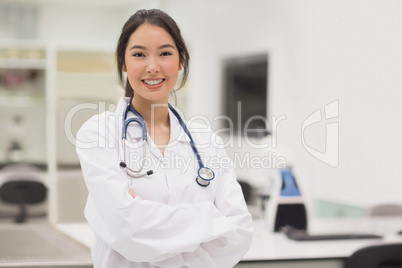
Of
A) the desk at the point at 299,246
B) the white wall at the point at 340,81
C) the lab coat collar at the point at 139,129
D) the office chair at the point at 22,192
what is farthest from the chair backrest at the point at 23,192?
the lab coat collar at the point at 139,129

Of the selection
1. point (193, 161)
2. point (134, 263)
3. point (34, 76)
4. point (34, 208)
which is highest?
point (34, 76)

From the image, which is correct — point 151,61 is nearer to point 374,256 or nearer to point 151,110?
point 151,110

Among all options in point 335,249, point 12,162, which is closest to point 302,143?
point 335,249

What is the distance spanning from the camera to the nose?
1.33m

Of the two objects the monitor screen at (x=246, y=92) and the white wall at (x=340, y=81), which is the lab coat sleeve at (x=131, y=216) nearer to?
the white wall at (x=340, y=81)

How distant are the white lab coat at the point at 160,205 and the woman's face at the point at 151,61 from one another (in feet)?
0.40

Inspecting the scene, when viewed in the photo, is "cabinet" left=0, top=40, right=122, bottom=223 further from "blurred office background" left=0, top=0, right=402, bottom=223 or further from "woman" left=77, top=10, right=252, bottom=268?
"woman" left=77, top=10, right=252, bottom=268

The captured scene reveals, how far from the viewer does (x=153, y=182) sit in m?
1.36

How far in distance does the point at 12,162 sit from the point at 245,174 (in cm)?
234

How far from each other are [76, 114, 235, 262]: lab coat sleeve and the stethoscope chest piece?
64mm

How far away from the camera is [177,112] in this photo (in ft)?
5.05

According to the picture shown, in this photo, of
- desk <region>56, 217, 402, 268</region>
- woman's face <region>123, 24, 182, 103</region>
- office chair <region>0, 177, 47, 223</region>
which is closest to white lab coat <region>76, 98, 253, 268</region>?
woman's face <region>123, 24, 182, 103</region>

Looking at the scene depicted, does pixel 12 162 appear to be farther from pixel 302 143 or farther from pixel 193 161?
pixel 193 161

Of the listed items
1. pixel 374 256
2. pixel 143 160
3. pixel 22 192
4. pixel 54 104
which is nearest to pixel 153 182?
pixel 143 160
